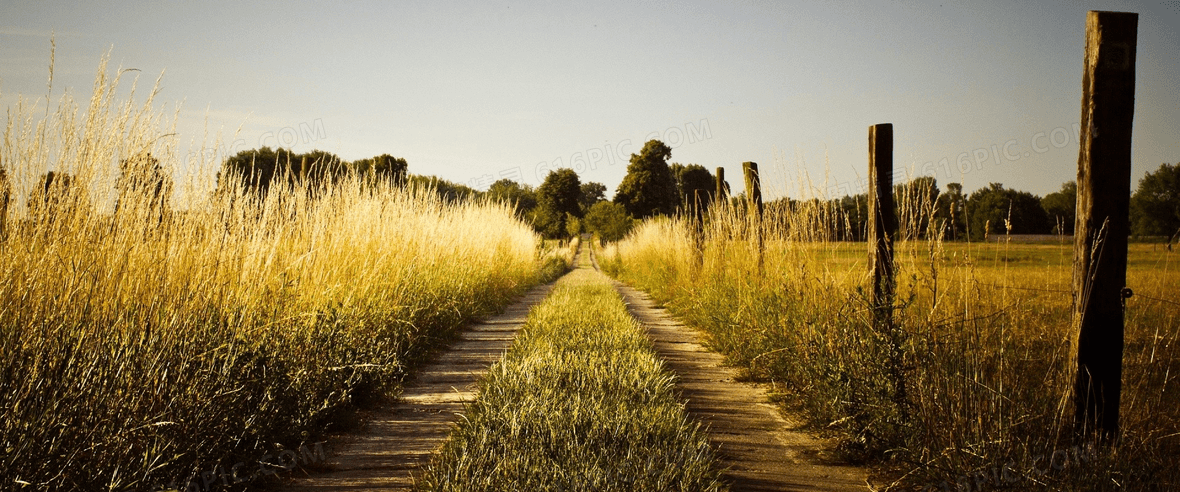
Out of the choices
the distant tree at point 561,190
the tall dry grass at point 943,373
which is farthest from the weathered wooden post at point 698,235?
the distant tree at point 561,190

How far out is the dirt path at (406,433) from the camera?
2.52 metres

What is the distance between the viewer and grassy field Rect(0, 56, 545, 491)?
6.56 ft

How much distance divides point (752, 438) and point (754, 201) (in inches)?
168

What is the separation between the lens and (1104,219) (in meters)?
2.40

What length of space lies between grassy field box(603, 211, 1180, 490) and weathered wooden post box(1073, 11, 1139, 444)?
10 centimetres

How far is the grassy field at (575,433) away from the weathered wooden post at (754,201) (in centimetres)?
240

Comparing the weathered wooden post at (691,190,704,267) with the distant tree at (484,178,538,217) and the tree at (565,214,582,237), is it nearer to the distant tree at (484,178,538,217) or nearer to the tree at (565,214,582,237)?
the distant tree at (484,178,538,217)

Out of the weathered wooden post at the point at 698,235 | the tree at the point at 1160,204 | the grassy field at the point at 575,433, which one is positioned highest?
the tree at the point at 1160,204

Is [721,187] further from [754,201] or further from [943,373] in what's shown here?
[943,373]

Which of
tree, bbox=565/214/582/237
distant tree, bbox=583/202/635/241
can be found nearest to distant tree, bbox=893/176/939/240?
distant tree, bbox=583/202/635/241

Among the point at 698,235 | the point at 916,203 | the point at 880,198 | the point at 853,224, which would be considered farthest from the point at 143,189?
the point at 698,235

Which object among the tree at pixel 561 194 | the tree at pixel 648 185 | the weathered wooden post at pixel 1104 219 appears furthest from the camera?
the tree at pixel 561 194

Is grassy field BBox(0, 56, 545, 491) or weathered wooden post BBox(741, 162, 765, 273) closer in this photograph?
grassy field BBox(0, 56, 545, 491)

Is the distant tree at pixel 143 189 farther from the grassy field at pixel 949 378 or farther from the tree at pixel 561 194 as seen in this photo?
the tree at pixel 561 194
